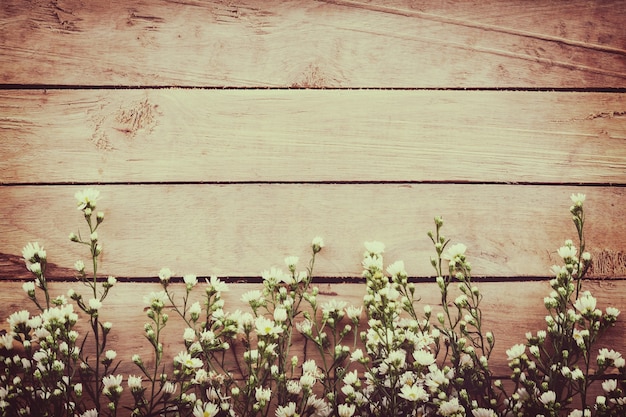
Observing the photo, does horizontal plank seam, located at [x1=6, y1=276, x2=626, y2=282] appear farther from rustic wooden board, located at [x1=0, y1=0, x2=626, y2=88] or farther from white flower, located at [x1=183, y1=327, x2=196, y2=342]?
rustic wooden board, located at [x1=0, y1=0, x2=626, y2=88]

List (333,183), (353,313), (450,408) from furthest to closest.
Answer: (333,183), (353,313), (450,408)

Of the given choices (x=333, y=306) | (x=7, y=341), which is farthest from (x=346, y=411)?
(x=7, y=341)

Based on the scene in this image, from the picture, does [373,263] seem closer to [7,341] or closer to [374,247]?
[374,247]

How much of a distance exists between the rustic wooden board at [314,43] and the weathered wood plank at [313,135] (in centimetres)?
4

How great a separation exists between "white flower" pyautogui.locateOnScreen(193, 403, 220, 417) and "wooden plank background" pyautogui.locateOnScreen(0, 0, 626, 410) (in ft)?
0.74

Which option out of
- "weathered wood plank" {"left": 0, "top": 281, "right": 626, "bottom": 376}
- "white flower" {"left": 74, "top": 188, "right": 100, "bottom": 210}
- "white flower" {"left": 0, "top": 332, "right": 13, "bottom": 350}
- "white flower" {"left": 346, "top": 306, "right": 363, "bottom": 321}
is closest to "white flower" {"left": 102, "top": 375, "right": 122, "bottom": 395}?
"weathered wood plank" {"left": 0, "top": 281, "right": 626, "bottom": 376}

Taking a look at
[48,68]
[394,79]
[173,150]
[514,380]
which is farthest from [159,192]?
[514,380]

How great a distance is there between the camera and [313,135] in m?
1.08

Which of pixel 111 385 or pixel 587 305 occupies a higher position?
pixel 587 305

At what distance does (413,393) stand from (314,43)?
0.79m

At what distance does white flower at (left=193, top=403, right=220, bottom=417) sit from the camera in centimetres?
90

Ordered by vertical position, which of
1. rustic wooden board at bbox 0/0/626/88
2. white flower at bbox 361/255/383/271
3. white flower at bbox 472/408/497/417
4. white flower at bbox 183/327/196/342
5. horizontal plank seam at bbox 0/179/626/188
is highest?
rustic wooden board at bbox 0/0/626/88

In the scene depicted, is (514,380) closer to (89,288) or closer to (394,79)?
(394,79)

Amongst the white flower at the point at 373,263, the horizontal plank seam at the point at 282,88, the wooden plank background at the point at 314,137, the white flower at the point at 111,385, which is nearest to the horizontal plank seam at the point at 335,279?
the wooden plank background at the point at 314,137
